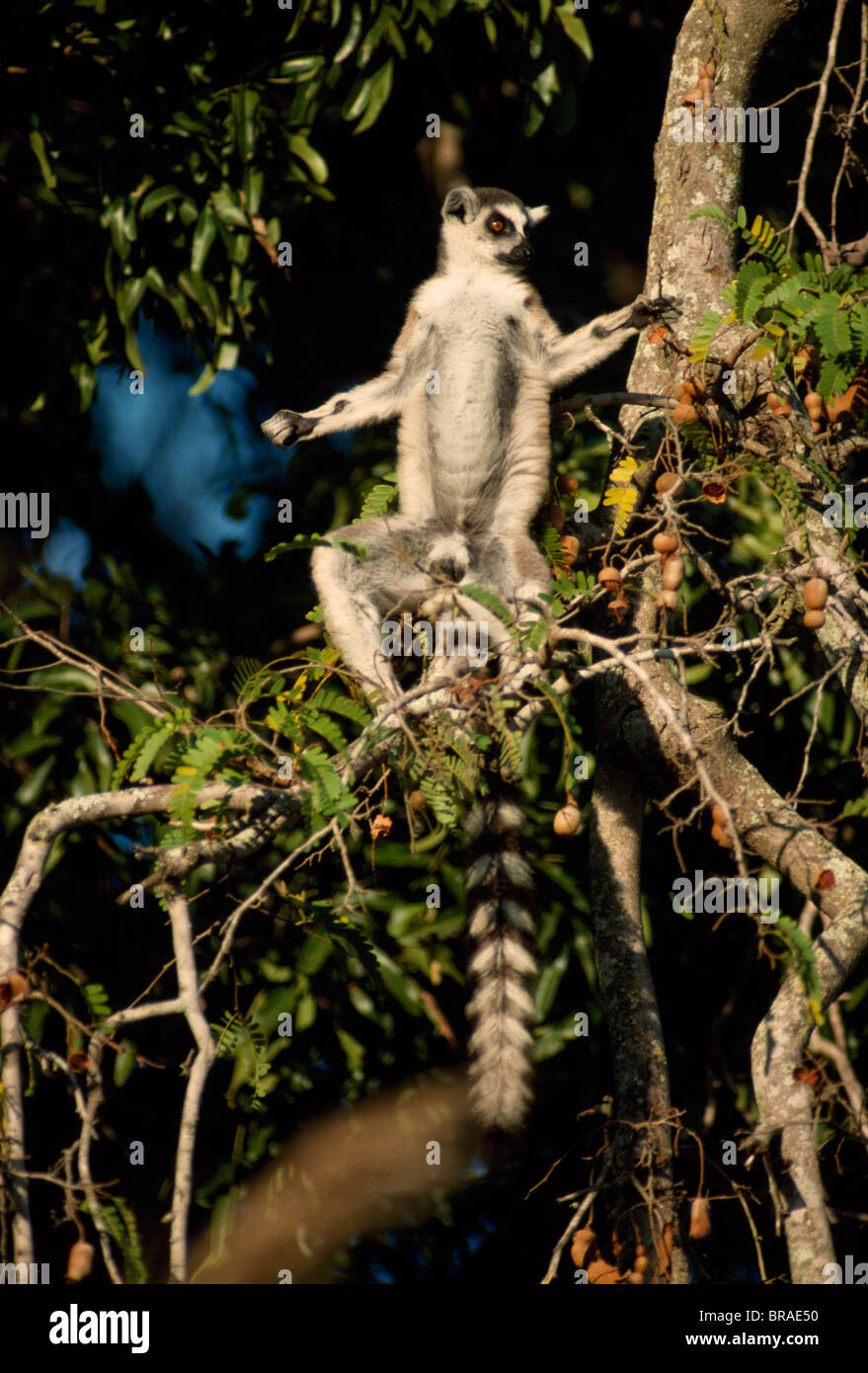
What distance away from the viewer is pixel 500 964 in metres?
3.97

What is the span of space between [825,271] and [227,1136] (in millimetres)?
3712

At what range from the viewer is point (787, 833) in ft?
12.6

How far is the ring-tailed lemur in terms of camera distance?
4.15 meters

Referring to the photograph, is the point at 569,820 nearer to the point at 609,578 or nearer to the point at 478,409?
the point at 609,578

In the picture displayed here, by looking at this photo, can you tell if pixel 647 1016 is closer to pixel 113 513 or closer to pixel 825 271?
pixel 825 271

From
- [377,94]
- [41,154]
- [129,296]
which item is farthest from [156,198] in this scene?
[377,94]

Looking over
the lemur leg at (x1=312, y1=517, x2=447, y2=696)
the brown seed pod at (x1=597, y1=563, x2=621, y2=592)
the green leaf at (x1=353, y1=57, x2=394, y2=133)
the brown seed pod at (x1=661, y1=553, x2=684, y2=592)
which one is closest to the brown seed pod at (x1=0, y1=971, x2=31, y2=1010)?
the lemur leg at (x1=312, y1=517, x2=447, y2=696)

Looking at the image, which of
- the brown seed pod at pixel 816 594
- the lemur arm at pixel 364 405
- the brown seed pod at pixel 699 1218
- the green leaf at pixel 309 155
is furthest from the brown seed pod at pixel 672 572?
the green leaf at pixel 309 155

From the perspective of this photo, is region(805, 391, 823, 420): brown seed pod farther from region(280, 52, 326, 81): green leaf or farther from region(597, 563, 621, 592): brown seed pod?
region(280, 52, 326, 81): green leaf

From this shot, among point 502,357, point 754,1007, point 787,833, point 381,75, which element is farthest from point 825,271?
point 754,1007

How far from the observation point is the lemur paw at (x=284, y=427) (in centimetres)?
450

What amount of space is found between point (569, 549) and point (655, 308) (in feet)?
2.87

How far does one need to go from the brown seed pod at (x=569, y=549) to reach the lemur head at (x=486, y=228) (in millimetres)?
1306

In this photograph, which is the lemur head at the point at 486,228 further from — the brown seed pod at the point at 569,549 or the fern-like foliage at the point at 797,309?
the fern-like foliage at the point at 797,309
